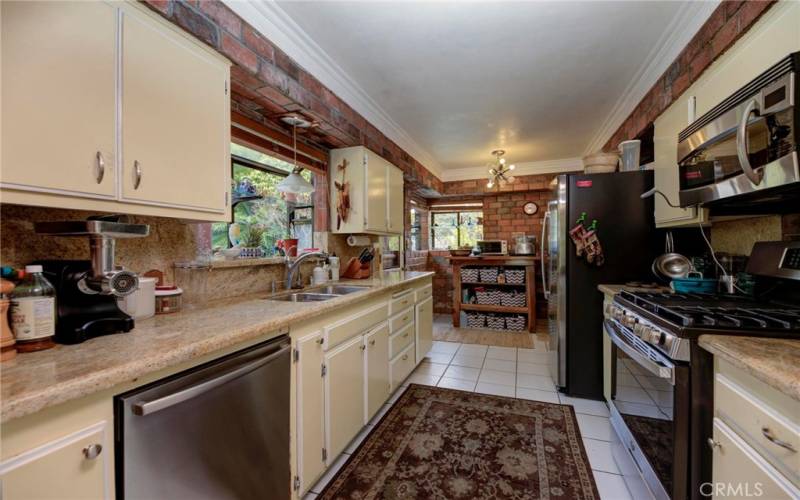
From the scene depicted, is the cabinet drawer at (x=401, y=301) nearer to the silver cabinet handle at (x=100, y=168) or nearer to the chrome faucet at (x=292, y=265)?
Answer: the chrome faucet at (x=292, y=265)

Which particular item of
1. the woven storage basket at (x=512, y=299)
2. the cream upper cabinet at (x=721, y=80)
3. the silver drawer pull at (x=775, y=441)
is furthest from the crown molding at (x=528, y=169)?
the silver drawer pull at (x=775, y=441)

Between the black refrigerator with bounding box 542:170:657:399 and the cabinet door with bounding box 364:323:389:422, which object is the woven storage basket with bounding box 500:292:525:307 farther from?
the cabinet door with bounding box 364:323:389:422

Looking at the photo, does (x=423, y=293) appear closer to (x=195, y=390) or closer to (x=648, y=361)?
(x=648, y=361)

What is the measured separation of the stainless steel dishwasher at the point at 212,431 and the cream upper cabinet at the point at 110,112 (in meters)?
0.65

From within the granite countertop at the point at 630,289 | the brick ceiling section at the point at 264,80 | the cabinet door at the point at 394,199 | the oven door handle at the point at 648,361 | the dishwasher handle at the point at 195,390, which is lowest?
the oven door handle at the point at 648,361

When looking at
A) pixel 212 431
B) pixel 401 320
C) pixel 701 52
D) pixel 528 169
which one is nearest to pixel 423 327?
pixel 401 320

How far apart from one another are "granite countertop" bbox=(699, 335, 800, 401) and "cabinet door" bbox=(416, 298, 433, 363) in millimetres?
2065

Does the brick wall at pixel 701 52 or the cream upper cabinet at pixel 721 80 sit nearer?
the cream upper cabinet at pixel 721 80

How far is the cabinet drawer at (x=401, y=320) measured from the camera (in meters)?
2.36

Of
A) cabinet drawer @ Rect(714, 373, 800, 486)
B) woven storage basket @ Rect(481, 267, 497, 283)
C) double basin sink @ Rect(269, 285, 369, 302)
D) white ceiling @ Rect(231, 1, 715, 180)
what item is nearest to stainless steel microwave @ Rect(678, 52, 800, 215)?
cabinet drawer @ Rect(714, 373, 800, 486)

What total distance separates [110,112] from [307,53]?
1.29m

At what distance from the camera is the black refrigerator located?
234 cm

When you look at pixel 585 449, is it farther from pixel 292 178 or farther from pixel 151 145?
pixel 151 145

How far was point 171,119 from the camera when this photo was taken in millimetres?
1241
